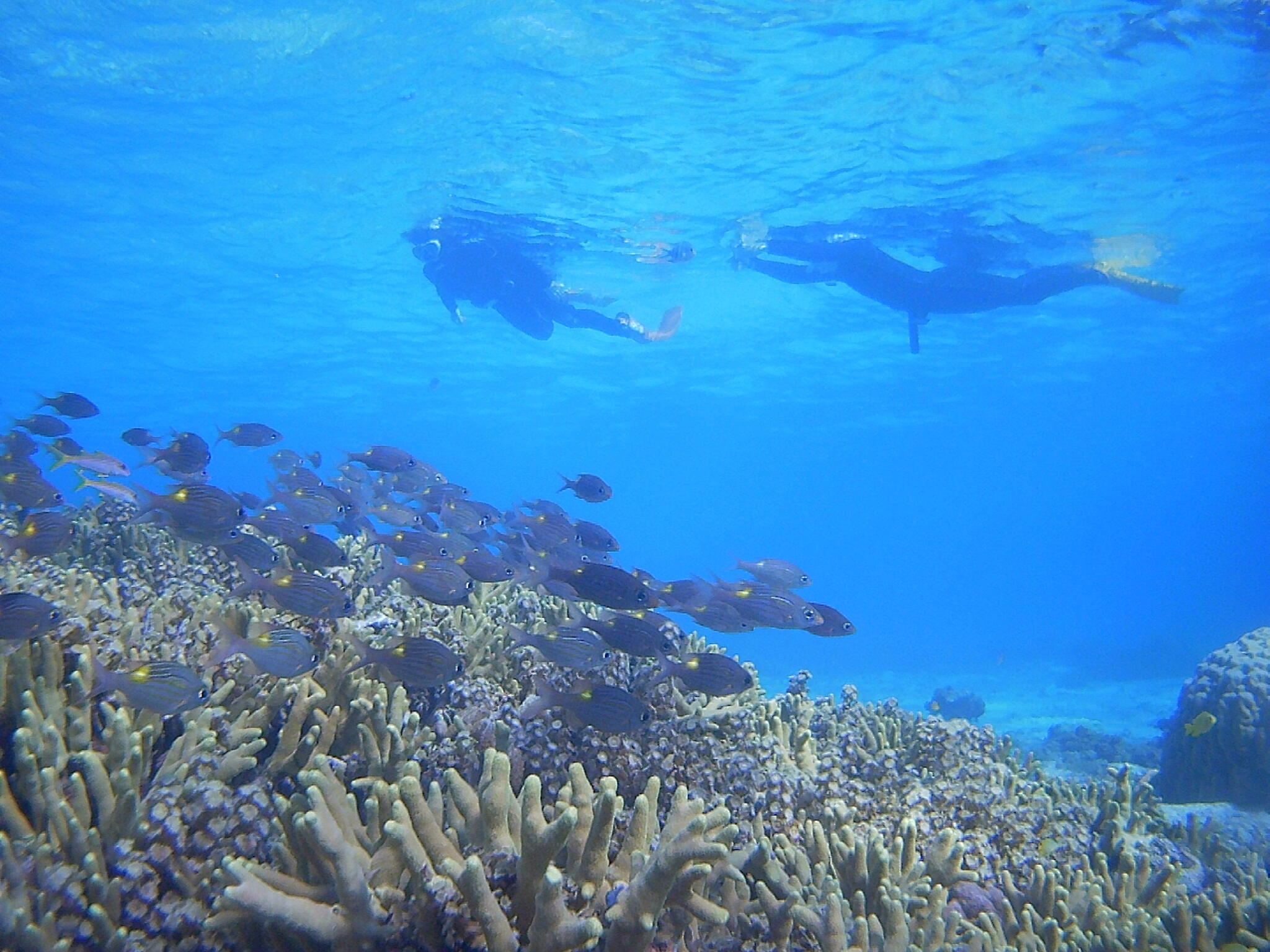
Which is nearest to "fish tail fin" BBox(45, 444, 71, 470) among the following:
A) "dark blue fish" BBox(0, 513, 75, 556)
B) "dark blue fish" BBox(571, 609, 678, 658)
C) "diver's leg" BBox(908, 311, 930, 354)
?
"dark blue fish" BBox(0, 513, 75, 556)

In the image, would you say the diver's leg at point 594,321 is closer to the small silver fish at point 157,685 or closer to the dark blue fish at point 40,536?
the dark blue fish at point 40,536

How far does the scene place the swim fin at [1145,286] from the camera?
21422 millimetres

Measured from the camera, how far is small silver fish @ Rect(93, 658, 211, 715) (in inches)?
139

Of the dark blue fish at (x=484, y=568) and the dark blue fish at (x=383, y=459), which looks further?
the dark blue fish at (x=383, y=459)

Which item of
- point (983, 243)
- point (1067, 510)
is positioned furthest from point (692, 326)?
point (1067, 510)

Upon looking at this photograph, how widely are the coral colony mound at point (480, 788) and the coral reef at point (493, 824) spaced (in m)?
0.02

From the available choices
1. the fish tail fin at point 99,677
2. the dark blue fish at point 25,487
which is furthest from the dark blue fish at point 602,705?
the dark blue fish at point 25,487

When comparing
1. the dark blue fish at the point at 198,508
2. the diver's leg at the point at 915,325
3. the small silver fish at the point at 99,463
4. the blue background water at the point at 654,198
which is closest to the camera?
the dark blue fish at the point at 198,508

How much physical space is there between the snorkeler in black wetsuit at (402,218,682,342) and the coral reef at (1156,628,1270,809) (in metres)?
20.1

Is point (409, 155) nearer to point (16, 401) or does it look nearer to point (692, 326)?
point (692, 326)

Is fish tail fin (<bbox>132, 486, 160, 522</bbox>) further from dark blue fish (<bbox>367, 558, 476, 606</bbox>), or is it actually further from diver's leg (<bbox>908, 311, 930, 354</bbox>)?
diver's leg (<bbox>908, 311, 930, 354</bbox>)

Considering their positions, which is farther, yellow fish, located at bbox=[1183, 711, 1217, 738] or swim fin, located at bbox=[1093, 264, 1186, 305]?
swim fin, located at bbox=[1093, 264, 1186, 305]

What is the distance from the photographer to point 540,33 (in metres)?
14.8

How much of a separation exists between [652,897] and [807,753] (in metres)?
3.06
